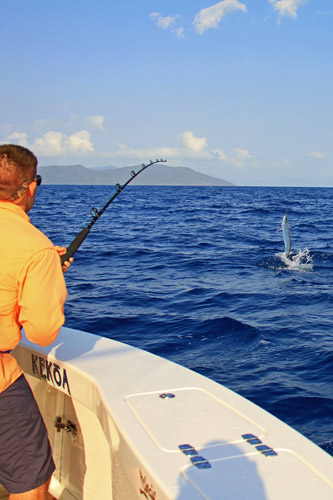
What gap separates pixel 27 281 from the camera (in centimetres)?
199

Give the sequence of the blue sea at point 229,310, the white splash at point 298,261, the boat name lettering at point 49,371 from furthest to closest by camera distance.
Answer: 1. the white splash at point 298,261
2. the blue sea at point 229,310
3. the boat name lettering at point 49,371

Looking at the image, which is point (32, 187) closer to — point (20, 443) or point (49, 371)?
point (20, 443)

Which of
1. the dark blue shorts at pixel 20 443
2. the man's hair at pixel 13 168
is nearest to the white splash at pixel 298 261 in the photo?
the dark blue shorts at pixel 20 443

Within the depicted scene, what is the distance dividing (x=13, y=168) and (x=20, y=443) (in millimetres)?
1208

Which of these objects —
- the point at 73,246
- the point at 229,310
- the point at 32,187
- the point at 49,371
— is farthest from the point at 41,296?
the point at 229,310

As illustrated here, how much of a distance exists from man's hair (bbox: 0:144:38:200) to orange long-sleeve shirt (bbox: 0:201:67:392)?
0.06 meters

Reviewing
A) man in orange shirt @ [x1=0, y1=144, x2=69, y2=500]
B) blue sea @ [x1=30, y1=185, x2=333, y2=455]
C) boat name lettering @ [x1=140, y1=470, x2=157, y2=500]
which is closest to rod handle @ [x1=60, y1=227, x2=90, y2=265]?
blue sea @ [x1=30, y1=185, x2=333, y2=455]

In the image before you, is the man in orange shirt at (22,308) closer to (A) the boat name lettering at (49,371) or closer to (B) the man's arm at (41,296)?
(B) the man's arm at (41,296)

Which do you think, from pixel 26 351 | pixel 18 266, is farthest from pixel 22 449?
pixel 26 351

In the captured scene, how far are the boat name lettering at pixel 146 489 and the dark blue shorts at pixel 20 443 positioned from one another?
1.73ft

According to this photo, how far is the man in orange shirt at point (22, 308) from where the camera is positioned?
1991 millimetres

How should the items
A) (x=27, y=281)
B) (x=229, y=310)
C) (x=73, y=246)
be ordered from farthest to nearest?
(x=229, y=310) → (x=73, y=246) → (x=27, y=281)

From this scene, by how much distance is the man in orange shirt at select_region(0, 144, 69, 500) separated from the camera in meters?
1.99

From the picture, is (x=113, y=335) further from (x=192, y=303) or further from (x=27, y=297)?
(x=27, y=297)
